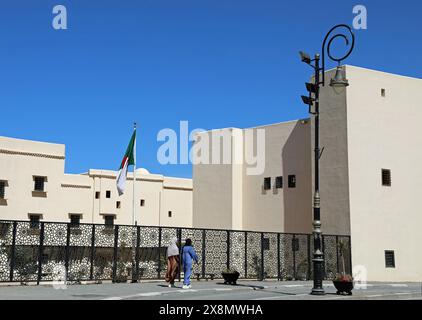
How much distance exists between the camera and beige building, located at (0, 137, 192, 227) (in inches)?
1745

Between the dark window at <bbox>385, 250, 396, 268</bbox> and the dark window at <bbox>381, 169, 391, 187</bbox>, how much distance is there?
3190 mm

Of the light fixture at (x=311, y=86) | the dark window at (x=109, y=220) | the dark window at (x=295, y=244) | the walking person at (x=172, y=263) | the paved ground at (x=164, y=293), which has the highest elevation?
the light fixture at (x=311, y=86)

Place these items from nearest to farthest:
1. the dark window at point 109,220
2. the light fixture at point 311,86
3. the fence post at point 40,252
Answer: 1. the light fixture at point 311,86
2. the fence post at point 40,252
3. the dark window at point 109,220

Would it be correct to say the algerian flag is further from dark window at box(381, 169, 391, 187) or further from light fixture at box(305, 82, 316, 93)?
light fixture at box(305, 82, 316, 93)

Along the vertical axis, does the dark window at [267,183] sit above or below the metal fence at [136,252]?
above

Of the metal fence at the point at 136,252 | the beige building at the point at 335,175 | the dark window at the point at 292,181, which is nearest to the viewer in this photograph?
the metal fence at the point at 136,252

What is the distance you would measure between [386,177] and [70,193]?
93.8ft

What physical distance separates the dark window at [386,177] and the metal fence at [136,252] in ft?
12.4

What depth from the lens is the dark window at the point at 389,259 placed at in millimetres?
28953

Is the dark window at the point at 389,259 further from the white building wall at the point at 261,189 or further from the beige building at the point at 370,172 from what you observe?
the white building wall at the point at 261,189

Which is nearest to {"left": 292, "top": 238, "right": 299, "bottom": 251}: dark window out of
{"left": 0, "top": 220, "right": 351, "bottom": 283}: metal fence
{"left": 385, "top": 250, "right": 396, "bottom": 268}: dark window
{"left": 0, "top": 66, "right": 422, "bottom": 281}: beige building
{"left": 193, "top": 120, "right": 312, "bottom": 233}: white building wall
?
{"left": 0, "top": 220, "right": 351, "bottom": 283}: metal fence

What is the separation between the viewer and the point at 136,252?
2258 centimetres

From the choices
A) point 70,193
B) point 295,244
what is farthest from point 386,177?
point 70,193

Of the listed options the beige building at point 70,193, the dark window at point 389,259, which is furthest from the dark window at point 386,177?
the beige building at point 70,193
